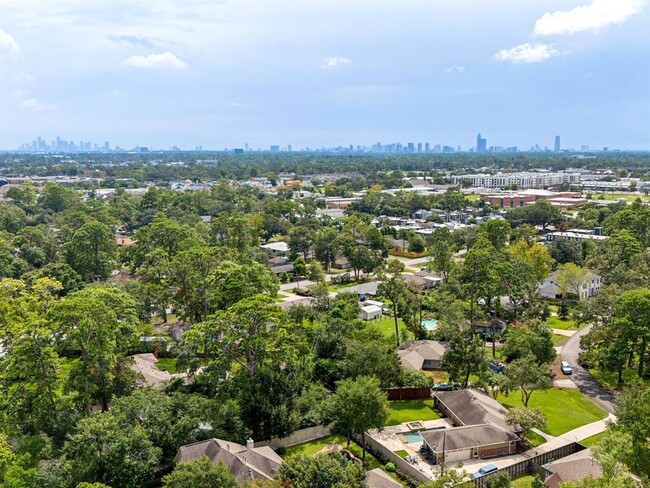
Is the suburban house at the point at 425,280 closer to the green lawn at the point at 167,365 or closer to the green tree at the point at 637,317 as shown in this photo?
the green tree at the point at 637,317

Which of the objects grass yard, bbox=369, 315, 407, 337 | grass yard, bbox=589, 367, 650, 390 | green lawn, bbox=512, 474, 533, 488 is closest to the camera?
green lawn, bbox=512, 474, 533, 488

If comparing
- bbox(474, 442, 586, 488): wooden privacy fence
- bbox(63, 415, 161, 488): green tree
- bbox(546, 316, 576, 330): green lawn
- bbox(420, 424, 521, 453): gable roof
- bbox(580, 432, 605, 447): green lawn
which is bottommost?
bbox(580, 432, 605, 447): green lawn

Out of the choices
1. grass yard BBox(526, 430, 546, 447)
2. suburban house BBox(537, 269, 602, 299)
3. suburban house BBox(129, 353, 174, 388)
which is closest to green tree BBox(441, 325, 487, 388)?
grass yard BBox(526, 430, 546, 447)

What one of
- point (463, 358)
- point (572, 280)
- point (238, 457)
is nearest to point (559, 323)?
point (572, 280)

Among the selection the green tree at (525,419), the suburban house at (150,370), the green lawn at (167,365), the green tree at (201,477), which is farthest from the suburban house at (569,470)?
the green lawn at (167,365)

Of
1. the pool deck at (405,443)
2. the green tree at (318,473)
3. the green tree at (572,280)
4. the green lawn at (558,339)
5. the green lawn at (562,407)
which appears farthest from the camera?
the green tree at (572,280)

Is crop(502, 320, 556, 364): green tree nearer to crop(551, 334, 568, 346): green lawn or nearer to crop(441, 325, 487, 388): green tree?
crop(441, 325, 487, 388): green tree
